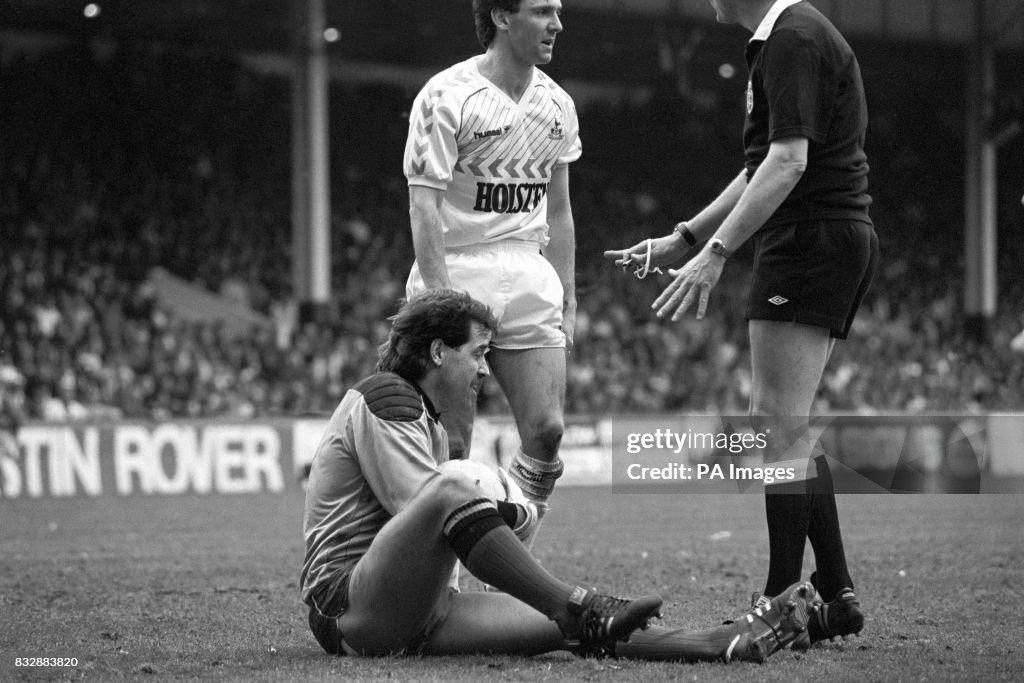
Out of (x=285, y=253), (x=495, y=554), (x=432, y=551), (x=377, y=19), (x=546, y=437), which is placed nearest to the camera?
(x=495, y=554)

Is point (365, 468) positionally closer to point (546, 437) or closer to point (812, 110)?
point (546, 437)

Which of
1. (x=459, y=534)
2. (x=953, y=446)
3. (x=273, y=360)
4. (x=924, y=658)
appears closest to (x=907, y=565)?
(x=924, y=658)

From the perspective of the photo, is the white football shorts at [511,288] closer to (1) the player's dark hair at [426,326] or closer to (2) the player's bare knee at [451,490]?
(1) the player's dark hair at [426,326]

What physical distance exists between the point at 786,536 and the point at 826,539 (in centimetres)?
26

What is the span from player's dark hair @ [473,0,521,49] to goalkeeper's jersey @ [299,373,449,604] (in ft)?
5.76

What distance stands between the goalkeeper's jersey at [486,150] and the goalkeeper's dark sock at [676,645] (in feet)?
6.12

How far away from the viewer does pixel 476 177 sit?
5.45 meters

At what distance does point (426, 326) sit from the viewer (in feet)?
14.5

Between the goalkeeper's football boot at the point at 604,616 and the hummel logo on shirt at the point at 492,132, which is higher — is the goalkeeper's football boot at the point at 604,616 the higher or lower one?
the lower one

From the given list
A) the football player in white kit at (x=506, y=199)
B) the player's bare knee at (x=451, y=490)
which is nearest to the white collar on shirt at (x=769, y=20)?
the football player in white kit at (x=506, y=199)

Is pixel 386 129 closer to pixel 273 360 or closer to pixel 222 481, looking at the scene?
pixel 273 360

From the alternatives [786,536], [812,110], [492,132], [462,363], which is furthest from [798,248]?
[492,132]

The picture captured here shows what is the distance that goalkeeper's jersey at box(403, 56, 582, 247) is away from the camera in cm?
530

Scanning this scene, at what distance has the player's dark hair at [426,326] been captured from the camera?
4418 millimetres
